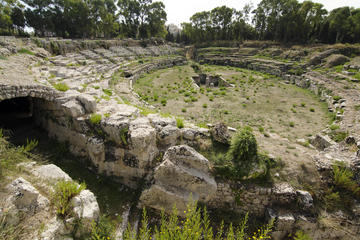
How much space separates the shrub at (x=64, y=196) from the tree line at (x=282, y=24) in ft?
182

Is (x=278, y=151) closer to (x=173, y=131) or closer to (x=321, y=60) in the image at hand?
(x=173, y=131)

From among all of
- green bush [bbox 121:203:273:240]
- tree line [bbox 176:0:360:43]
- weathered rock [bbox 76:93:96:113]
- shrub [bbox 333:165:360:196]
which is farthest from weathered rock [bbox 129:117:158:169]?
tree line [bbox 176:0:360:43]

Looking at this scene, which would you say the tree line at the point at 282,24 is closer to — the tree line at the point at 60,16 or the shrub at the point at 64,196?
the tree line at the point at 60,16

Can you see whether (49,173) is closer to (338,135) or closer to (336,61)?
(338,135)

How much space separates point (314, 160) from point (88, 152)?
1011 cm

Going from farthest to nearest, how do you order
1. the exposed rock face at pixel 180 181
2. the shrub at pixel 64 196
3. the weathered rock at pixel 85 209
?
the exposed rock face at pixel 180 181
the weathered rock at pixel 85 209
the shrub at pixel 64 196

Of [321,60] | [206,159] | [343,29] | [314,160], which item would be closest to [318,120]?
[314,160]

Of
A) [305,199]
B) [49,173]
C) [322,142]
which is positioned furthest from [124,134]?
[322,142]

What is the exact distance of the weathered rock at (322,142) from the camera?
9716 mm

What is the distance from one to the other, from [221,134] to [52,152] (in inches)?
Result: 321

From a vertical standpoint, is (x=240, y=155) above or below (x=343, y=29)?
below

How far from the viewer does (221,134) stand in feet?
25.0

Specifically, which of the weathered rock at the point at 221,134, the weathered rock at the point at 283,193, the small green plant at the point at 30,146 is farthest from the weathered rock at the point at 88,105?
the weathered rock at the point at 283,193

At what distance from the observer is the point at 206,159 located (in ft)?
22.2
